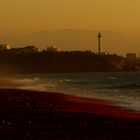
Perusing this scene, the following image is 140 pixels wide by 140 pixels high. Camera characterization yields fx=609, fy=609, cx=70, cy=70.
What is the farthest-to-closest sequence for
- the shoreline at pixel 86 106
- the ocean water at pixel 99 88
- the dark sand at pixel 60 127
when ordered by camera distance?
the ocean water at pixel 99 88 < the shoreline at pixel 86 106 < the dark sand at pixel 60 127

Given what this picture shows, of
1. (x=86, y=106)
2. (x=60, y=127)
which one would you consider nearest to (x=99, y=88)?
(x=86, y=106)

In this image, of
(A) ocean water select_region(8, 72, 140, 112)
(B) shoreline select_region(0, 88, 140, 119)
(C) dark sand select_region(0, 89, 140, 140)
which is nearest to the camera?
(C) dark sand select_region(0, 89, 140, 140)

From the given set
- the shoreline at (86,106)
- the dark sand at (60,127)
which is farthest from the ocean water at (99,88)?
the dark sand at (60,127)

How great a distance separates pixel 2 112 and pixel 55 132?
17.3ft

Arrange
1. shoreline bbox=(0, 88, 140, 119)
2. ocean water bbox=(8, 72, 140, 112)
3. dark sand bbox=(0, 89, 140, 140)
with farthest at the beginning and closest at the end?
ocean water bbox=(8, 72, 140, 112)
shoreline bbox=(0, 88, 140, 119)
dark sand bbox=(0, 89, 140, 140)

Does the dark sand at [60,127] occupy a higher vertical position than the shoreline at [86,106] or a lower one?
higher

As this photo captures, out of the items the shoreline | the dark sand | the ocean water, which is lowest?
the ocean water

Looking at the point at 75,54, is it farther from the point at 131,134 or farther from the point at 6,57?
the point at 131,134

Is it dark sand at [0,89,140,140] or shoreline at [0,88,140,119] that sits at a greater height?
dark sand at [0,89,140,140]

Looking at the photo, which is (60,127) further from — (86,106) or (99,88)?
(99,88)

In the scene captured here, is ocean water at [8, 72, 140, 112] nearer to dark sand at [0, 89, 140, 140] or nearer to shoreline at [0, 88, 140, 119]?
shoreline at [0, 88, 140, 119]

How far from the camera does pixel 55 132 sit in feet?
46.9

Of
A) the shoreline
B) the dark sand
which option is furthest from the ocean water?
the dark sand

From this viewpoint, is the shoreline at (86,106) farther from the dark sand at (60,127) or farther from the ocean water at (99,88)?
the dark sand at (60,127)
